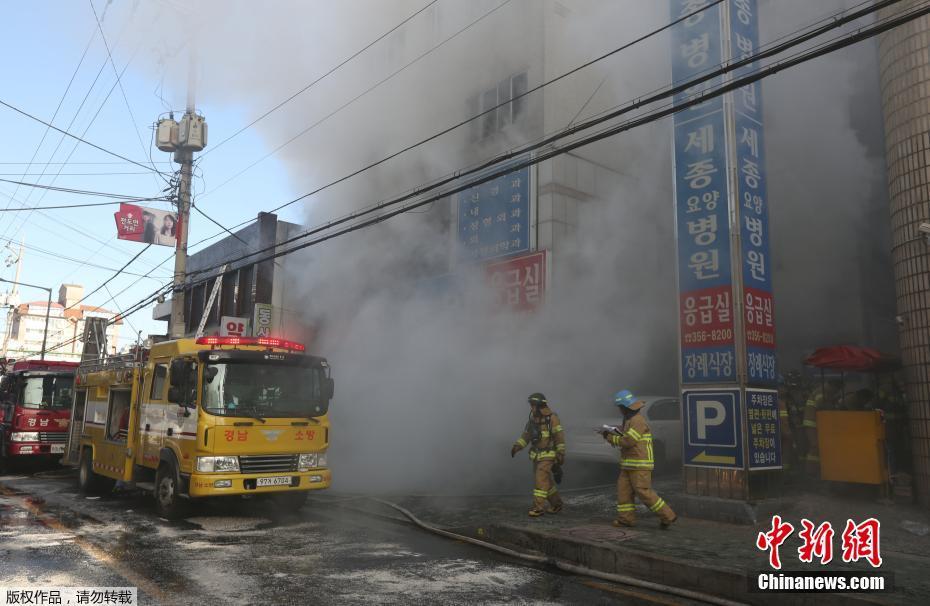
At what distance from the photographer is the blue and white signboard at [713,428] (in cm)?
652

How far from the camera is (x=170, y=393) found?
6.95 m

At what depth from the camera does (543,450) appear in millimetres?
6723

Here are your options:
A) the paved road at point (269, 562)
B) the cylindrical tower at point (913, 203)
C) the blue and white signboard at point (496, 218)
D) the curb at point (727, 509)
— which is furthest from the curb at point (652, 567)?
the blue and white signboard at point (496, 218)

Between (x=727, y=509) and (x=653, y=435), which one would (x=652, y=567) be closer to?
(x=727, y=509)

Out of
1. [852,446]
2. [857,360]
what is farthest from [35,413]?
[857,360]

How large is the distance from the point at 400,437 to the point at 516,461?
2.03 metres

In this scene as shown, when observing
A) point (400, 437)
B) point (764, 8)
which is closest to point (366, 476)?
point (400, 437)

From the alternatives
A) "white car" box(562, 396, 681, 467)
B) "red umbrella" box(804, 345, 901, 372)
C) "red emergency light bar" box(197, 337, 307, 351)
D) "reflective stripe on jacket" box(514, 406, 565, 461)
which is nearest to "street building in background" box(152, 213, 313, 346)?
"red emergency light bar" box(197, 337, 307, 351)

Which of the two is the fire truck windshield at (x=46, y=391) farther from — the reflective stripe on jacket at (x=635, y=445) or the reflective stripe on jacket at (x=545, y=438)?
the reflective stripe on jacket at (x=635, y=445)

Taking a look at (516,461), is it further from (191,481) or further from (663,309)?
(191,481)

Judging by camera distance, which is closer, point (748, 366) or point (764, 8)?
point (748, 366)

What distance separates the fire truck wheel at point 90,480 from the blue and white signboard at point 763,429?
8.34 meters

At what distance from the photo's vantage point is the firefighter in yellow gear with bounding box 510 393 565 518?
6609 millimetres

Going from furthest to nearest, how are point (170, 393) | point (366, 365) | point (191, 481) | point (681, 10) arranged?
1. point (366, 365)
2. point (681, 10)
3. point (170, 393)
4. point (191, 481)
